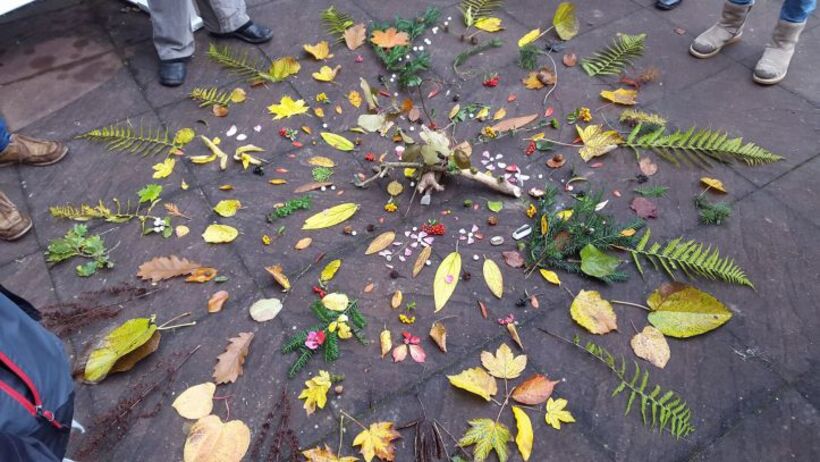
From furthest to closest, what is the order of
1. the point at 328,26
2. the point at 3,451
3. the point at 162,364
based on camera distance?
the point at 328,26 < the point at 162,364 < the point at 3,451

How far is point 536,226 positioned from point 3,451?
1.76 meters

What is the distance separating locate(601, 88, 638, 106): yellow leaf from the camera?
278 centimetres

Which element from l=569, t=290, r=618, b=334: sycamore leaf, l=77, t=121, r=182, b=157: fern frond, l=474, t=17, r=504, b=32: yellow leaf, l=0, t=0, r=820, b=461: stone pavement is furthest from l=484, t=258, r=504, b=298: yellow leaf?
l=474, t=17, r=504, b=32: yellow leaf

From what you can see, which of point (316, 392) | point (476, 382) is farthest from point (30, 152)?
point (476, 382)

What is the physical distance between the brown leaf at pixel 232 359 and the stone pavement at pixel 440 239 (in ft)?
0.09

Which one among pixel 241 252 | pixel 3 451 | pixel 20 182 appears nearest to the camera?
pixel 3 451

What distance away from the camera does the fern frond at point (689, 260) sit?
6.84ft

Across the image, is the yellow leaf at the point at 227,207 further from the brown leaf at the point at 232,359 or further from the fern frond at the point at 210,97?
the fern frond at the point at 210,97

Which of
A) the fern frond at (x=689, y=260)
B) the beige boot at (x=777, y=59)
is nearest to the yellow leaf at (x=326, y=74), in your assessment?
the fern frond at (x=689, y=260)

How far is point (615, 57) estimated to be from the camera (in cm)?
303

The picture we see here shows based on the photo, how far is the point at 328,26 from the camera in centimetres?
331

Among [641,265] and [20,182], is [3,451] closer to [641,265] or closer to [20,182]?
[20,182]

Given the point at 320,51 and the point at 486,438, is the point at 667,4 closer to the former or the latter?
the point at 320,51

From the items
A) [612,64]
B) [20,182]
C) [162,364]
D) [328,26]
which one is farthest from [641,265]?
[20,182]
